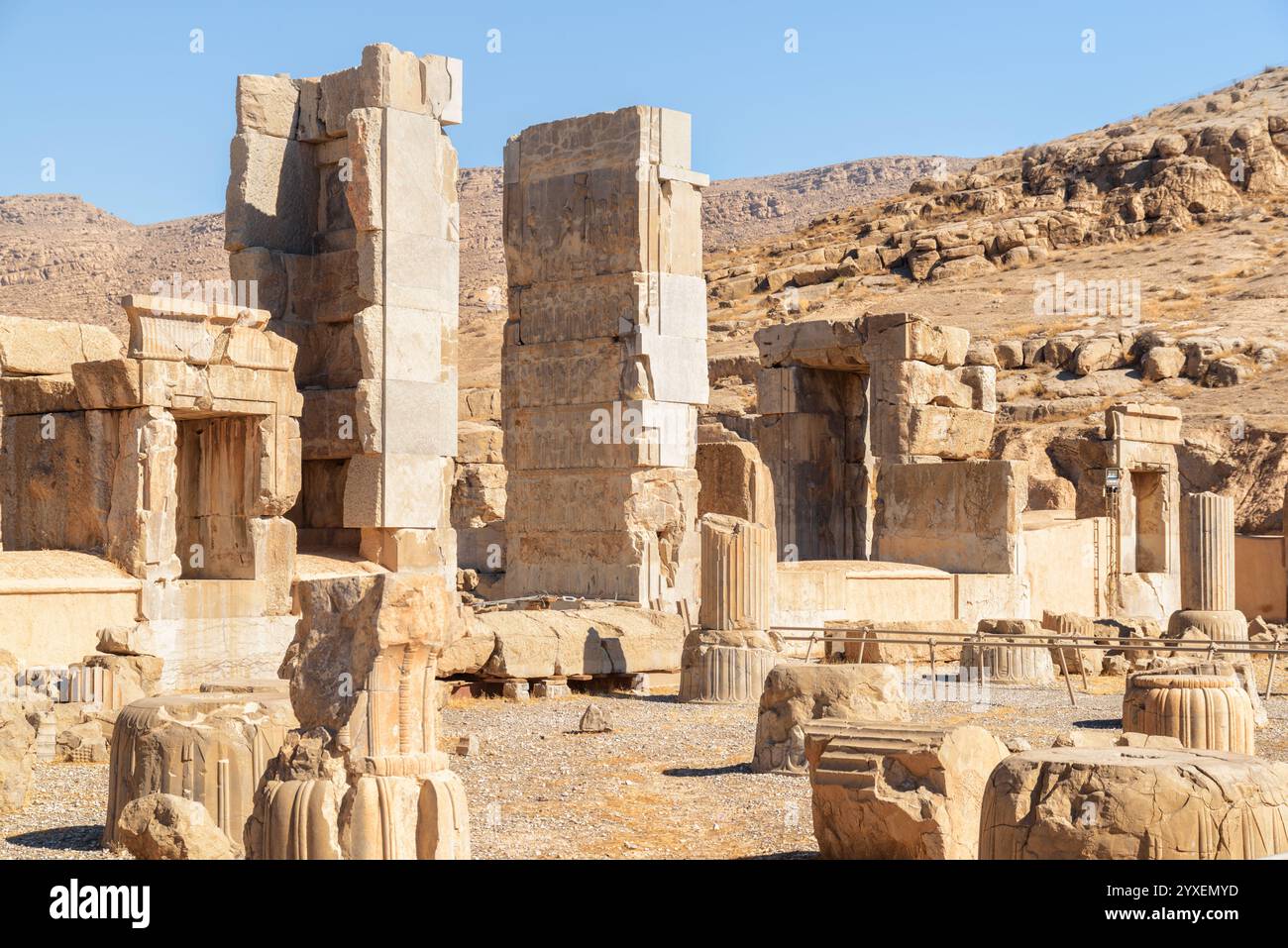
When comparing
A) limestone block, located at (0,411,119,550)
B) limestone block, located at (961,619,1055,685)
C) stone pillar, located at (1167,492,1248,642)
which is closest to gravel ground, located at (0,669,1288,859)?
limestone block, located at (961,619,1055,685)

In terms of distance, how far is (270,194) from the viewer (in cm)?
1363

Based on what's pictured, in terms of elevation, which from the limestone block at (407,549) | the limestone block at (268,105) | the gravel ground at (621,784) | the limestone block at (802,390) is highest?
the limestone block at (268,105)

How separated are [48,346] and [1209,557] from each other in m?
11.2

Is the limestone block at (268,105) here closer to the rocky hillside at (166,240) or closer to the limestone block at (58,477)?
the limestone block at (58,477)

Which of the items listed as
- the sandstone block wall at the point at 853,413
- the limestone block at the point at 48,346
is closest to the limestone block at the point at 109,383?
the limestone block at the point at 48,346

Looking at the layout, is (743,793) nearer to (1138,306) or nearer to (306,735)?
(306,735)

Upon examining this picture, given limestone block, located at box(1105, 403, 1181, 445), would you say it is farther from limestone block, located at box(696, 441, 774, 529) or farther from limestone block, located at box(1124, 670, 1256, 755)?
limestone block, located at box(1124, 670, 1256, 755)

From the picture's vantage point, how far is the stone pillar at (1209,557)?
16203mm

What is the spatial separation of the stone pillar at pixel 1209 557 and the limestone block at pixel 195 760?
38.0 feet

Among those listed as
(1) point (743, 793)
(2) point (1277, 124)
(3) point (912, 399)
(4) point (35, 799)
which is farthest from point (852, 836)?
(2) point (1277, 124)

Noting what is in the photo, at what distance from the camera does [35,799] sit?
802 centimetres

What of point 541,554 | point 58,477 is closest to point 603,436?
point 541,554
